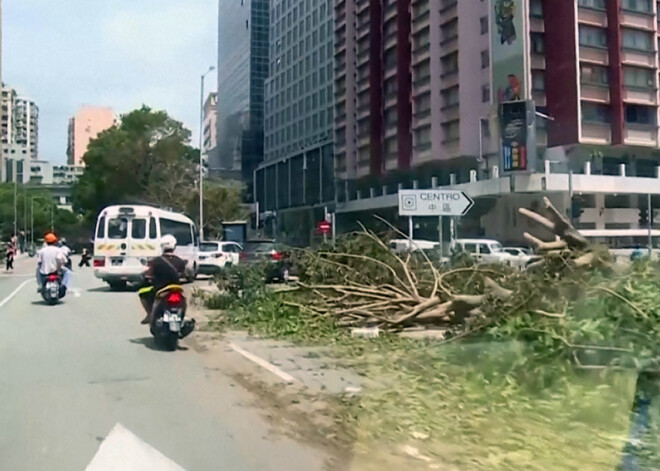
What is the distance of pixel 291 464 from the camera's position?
6250 mm

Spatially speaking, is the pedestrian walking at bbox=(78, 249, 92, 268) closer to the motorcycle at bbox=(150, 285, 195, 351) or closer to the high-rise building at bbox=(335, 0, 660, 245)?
the high-rise building at bbox=(335, 0, 660, 245)

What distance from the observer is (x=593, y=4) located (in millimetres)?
47094

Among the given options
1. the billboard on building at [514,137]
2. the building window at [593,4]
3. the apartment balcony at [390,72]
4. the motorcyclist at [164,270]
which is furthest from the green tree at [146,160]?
the motorcyclist at [164,270]

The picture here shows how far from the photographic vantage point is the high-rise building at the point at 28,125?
111m

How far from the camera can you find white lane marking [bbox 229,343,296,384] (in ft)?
33.1

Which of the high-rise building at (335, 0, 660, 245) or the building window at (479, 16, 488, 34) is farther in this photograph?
the building window at (479, 16, 488, 34)

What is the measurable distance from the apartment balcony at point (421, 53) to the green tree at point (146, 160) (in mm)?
19982

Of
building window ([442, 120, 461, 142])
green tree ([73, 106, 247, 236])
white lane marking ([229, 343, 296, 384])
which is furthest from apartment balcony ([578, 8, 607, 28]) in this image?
white lane marking ([229, 343, 296, 384])

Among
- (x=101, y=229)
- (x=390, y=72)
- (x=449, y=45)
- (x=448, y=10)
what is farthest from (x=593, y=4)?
(x=101, y=229)

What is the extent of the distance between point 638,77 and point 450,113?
1169cm

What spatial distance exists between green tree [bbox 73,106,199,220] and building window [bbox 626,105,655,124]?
33.1 metres

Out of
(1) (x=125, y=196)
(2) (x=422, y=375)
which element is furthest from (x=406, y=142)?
(2) (x=422, y=375)

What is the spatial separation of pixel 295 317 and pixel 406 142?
45.4m

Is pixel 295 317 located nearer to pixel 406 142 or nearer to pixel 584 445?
pixel 584 445
